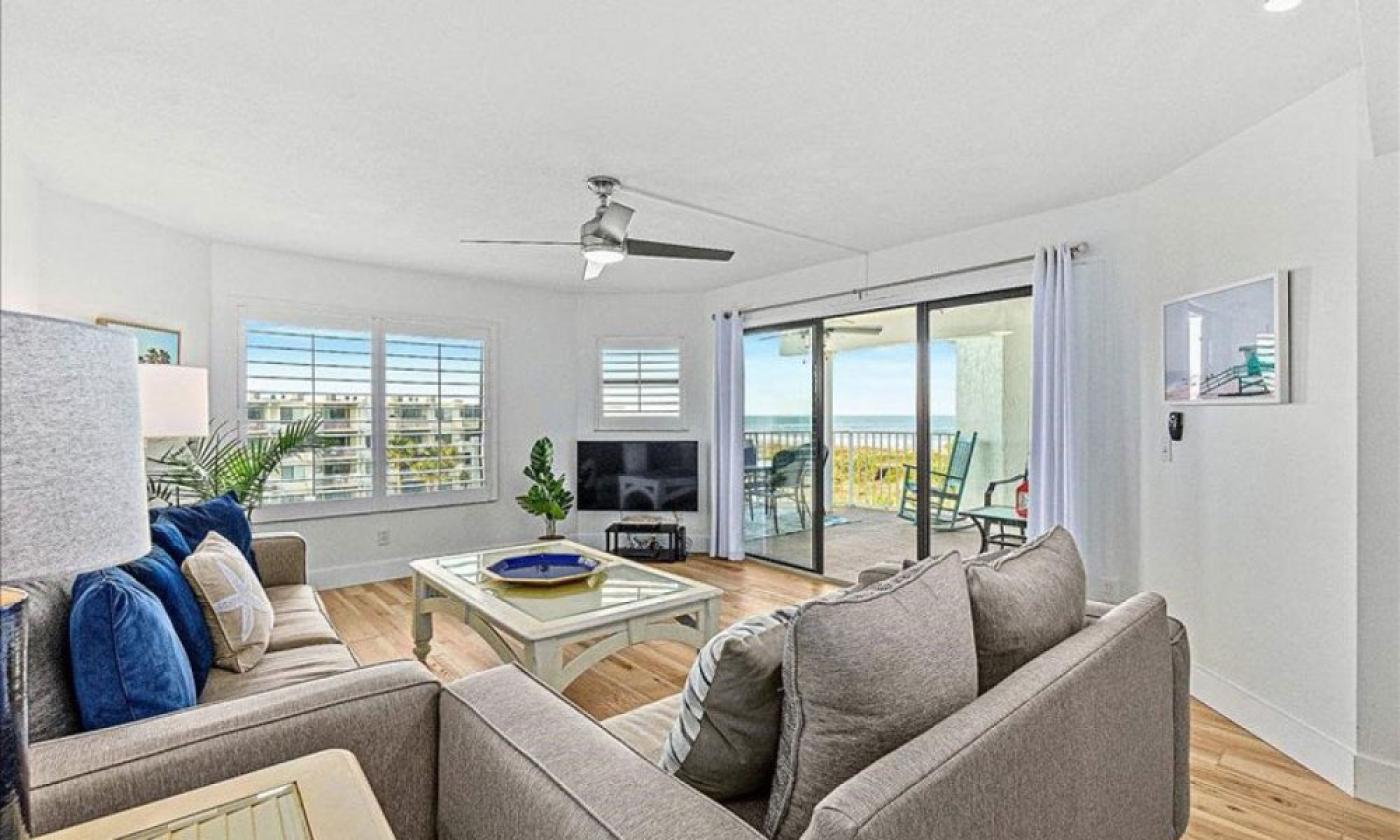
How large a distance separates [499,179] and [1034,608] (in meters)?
2.82

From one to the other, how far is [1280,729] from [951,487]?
81.5 inches

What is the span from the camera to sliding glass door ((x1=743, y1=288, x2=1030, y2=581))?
162 inches

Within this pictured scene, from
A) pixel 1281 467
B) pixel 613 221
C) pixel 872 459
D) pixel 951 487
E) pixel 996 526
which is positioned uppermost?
pixel 613 221

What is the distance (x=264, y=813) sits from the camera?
97 centimetres

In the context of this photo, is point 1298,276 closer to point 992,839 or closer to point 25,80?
point 992,839

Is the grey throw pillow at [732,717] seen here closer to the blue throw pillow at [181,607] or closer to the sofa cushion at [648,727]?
the sofa cushion at [648,727]

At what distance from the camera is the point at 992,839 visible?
3.40 feet

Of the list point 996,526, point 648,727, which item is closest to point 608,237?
point 648,727

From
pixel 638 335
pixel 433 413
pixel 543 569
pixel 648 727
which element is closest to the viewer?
pixel 648 727

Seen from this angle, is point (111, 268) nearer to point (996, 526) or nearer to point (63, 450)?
point (63, 450)

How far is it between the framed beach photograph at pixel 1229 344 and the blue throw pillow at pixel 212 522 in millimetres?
3969

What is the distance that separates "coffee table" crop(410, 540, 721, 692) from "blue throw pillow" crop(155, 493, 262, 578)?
0.79m

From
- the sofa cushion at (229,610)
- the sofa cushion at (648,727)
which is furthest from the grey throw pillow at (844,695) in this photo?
the sofa cushion at (229,610)

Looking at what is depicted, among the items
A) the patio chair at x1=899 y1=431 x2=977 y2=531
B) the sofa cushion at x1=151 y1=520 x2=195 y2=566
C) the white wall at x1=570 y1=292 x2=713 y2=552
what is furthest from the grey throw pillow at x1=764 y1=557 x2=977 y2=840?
the white wall at x1=570 y1=292 x2=713 y2=552
